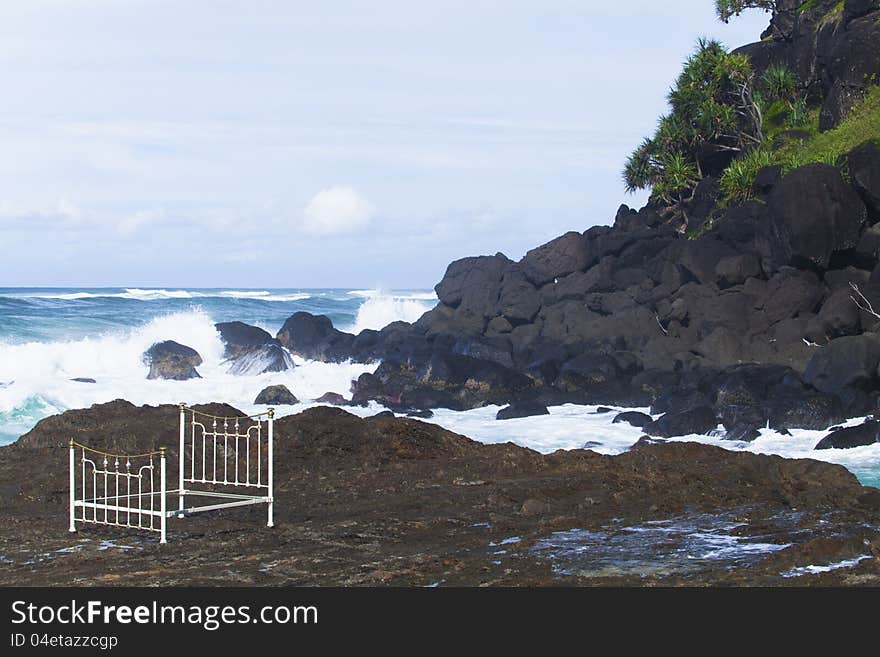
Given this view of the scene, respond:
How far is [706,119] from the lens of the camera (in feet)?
169

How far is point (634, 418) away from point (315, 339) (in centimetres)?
2204

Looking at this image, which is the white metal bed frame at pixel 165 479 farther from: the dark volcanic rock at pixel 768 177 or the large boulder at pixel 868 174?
the dark volcanic rock at pixel 768 177

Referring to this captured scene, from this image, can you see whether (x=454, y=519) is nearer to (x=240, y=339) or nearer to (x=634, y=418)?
(x=634, y=418)

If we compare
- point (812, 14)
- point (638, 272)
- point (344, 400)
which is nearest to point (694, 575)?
point (344, 400)

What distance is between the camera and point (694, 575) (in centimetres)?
968

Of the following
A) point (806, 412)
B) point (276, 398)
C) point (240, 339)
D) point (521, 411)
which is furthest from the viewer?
point (240, 339)

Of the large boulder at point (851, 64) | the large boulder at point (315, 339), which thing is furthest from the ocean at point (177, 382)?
the large boulder at point (851, 64)

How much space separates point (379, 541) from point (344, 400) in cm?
2583

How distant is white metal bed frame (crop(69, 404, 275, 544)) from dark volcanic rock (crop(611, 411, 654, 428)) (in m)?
13.1

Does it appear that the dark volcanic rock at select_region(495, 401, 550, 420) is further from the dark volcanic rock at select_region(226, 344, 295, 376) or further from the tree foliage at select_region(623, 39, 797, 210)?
the tree foliage at select_region(623, 39, 797, 210)

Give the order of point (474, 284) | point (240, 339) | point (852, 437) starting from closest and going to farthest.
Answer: point (852, 437) < point (240, 339) < point (474, 284)

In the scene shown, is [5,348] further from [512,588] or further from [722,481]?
[512,588]

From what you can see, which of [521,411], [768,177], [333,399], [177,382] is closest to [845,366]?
[521,411]

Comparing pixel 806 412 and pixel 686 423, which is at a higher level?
pixel 806 412
